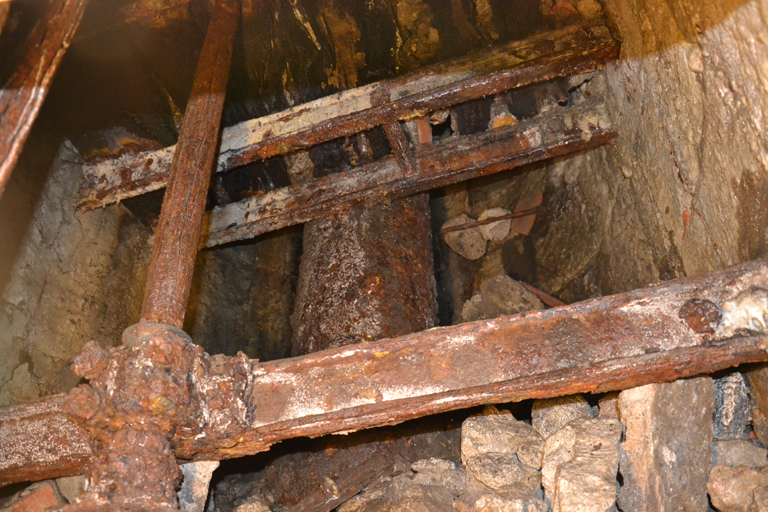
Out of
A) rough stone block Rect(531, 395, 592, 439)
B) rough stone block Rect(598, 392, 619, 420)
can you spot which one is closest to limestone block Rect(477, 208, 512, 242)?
rough stone block Rect(531, 395, 592, 439)

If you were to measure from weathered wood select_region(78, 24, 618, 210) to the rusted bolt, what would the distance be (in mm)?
1336

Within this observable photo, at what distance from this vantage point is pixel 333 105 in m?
2.73

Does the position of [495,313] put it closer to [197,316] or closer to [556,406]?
[556,406]

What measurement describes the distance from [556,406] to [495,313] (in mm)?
1300

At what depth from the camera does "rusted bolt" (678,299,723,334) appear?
1.45 meters

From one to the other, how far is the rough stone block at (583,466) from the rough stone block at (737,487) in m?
0.28

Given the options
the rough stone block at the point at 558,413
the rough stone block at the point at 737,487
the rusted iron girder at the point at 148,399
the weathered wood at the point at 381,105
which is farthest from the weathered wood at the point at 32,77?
the rough stone block at the point at 737,487

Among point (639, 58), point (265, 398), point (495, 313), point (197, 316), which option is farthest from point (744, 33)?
point (197, 316)

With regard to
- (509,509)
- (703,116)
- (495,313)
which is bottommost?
(509,509)

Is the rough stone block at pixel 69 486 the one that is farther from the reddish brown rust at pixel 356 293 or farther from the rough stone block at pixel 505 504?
the rough stone block at pixel 505 504

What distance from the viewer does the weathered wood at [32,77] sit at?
1.02 m

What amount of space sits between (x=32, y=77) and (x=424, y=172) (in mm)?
1957

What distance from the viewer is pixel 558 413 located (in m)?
1.97

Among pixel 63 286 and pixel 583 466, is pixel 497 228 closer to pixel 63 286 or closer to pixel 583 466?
pixel 583 466
